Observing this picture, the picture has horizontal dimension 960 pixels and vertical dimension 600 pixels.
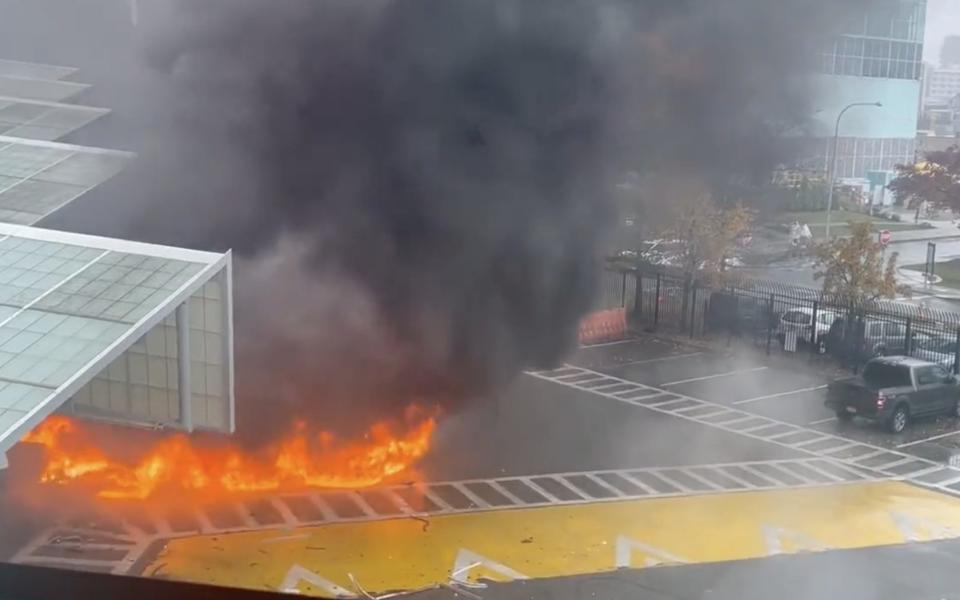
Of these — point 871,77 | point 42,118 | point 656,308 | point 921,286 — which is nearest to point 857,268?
point 921,286

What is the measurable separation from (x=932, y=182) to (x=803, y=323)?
83.1 inches

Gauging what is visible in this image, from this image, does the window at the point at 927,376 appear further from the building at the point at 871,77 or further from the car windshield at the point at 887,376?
the building at the point at 871,77

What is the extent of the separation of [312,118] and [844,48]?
115 inches

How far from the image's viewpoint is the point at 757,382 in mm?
6996

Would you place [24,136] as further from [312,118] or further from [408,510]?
[408,510]

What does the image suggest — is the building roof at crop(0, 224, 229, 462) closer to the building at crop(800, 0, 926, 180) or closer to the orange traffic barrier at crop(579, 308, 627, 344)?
the building at crop(800, 0, 926, 180)

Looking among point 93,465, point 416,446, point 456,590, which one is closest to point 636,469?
point 416,446

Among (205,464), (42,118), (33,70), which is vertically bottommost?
(205,464)

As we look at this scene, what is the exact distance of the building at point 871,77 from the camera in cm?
454

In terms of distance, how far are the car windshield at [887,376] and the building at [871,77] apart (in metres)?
1.90

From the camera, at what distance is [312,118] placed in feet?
17.8

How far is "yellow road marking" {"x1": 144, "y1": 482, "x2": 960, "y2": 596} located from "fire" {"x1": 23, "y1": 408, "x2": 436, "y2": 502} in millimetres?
608

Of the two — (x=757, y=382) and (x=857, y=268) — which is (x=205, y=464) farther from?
(x=857, y=268)

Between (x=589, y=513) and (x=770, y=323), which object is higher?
(x=770, y=323)
